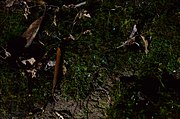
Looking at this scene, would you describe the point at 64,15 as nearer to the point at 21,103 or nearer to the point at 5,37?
the point at 5,37

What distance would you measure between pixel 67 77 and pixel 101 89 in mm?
273

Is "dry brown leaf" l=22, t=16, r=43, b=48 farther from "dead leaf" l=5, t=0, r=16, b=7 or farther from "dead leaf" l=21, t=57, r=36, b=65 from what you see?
"dead leaf" l=5, t=0, r=16, b=7

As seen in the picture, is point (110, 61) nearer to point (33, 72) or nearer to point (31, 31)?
point (33, 72)

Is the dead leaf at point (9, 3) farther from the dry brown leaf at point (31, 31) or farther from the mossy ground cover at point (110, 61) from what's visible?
the dry brown leaf at point (31, 31)

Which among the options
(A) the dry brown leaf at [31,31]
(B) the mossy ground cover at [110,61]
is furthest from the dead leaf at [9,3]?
(A) the dry brown leaf at [31,31]

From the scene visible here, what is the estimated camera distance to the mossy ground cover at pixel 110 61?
245 centimetres

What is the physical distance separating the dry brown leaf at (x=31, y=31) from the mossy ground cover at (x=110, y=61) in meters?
0.05

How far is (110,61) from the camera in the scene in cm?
269

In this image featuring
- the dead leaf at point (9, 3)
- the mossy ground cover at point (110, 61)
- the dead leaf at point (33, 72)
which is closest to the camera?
the mossy ground cover at point (110, 61)

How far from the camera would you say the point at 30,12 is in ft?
9.87

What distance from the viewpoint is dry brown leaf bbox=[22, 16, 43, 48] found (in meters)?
2.80

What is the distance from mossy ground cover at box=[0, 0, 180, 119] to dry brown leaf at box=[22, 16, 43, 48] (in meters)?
0.05

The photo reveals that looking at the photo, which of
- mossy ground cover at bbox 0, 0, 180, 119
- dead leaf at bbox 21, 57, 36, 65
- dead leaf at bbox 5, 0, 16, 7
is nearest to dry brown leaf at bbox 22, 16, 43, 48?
mossy ground cover at bbox 0, 0, 180, 119

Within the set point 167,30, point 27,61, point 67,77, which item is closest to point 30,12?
point 27,61
